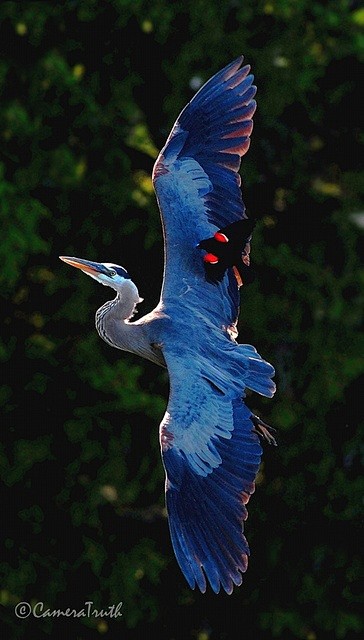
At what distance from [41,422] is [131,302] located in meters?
3.75

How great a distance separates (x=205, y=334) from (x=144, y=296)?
3731 mm

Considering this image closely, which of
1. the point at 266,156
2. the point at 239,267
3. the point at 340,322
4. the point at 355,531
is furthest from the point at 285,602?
the point at 239,267

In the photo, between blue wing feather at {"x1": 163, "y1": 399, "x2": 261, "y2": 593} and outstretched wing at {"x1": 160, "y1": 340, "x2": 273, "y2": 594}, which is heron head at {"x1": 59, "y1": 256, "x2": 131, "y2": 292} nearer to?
outstretched wing at {"x1": 160, "y1": 340, "x2": 273, "y2": 594}

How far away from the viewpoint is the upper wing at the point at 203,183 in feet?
34.6

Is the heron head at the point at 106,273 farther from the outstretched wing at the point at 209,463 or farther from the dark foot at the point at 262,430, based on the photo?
the dark foot at the point at 262,430

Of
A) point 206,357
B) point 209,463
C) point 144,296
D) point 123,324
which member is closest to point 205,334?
point 206,357

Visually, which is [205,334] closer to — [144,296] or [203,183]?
[203,183]

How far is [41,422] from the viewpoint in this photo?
1428 cm

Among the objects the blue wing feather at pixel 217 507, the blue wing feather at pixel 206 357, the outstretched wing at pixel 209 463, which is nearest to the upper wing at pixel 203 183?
the blue wing feather at pixel 206 357

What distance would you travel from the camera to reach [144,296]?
1402 centimetres

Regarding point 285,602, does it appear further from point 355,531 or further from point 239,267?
point 239,267

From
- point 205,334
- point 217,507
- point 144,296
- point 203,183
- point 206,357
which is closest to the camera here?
point 217,507

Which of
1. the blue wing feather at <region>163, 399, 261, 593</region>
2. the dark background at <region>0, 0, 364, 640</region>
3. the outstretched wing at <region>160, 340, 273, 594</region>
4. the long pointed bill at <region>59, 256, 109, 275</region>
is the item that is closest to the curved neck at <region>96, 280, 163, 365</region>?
the long pointed bill at <region>59, 256, 109, 275</region>

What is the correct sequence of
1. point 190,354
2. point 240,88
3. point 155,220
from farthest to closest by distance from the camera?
point 155,220
point 240,88
point 190,354
